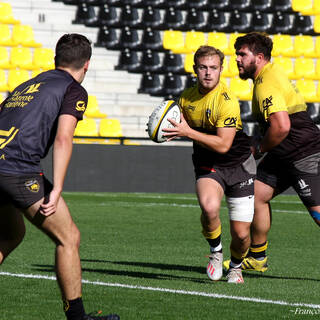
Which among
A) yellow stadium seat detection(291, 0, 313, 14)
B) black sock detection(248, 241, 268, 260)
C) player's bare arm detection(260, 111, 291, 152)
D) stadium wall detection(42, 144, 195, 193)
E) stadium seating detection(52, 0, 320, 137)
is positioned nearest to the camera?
player's bare arm detection(260, 111, 291, 152)

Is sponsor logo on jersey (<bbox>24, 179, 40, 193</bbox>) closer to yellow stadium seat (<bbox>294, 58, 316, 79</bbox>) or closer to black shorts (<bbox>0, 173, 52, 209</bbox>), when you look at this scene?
black shorts (<bbox>0, 173, 52, 209</bbox>)

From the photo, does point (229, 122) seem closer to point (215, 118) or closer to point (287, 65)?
point (215, 118)

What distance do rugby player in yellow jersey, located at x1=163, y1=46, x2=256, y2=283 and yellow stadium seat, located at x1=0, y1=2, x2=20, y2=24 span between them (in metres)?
14.7

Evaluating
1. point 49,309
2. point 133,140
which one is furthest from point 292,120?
point 133,140

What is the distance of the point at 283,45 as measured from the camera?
22562 mm

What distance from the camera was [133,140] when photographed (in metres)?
20.0

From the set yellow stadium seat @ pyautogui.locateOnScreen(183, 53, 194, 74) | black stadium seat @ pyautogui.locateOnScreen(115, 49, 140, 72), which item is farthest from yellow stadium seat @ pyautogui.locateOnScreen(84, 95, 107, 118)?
yellow stadium seat @ pyautogui.locateOnScreen(183, 53, 194, 74)

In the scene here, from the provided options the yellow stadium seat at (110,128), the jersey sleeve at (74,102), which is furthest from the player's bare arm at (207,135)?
the yellow stadium seat at (110,128)

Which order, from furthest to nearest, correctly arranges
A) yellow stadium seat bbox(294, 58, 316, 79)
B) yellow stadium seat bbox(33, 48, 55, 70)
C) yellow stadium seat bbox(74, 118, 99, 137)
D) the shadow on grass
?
yellow stadium seat bbox(294, 58, 316, 79) → yellow stadium seat bbox(33, 48, 55, 70) → yellow stadium seat bbox(74, 118, 99, 137) → the shadow on grass

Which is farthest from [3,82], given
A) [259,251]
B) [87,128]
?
[259,251]

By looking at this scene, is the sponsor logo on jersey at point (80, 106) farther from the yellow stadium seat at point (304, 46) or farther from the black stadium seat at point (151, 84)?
the yellow stadium seat at point (304, 46)

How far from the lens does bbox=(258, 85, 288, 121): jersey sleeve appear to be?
22.6 ft

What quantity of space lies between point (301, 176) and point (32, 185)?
298 centimetres

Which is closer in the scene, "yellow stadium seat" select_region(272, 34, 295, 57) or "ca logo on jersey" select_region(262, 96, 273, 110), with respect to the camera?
"ca logo on jersey" select_region(262, 96, 273, 110)
